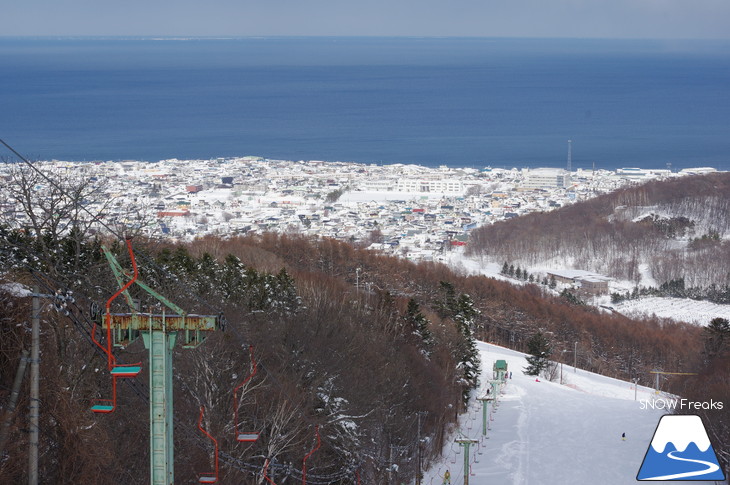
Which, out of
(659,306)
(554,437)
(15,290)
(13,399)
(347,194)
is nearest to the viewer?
(13,399)

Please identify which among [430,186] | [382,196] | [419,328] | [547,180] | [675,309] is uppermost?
[547,180]

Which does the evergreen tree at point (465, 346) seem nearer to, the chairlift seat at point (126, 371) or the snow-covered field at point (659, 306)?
the snow-covered field at point (659, 306)

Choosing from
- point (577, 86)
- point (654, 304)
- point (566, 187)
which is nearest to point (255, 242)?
point (654, 304)

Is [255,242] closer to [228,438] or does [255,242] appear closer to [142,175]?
[228,438]

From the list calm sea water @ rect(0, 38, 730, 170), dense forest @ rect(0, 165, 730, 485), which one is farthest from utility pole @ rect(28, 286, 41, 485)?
calm sea water @ rect(0, 38, 730, 170)

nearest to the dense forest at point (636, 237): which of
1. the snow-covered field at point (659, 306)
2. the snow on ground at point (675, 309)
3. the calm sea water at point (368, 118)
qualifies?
the snow-covered field at point (659, 306)

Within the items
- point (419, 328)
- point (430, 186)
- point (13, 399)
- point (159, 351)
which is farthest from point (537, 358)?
point (430, 186)

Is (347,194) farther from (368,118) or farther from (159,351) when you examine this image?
(159,351)
